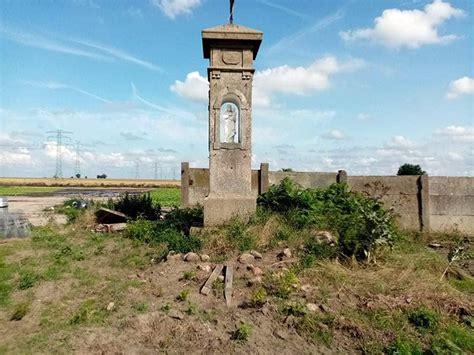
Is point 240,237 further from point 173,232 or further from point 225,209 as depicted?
point 173,232

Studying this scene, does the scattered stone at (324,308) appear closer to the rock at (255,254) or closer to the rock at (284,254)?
the rock at (284,254)

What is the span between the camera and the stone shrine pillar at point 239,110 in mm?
7980

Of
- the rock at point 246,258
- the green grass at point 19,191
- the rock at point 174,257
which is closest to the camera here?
the rock at point 246,258

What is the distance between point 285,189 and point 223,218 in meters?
2.17

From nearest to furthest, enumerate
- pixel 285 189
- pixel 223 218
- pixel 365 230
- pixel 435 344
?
pixel 435 344, pixel 365 230, pixel 223 218, pixel 285 189

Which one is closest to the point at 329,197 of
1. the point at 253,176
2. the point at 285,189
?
the point at 285,189

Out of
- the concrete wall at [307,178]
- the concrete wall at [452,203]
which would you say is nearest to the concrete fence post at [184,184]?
the concrete wall at [307,178]

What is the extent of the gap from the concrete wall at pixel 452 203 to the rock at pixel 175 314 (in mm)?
8634

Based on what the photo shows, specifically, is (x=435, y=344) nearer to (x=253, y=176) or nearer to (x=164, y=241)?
(x=164, y=241)

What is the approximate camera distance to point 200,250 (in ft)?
22.8

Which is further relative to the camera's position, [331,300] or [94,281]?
[94,281]

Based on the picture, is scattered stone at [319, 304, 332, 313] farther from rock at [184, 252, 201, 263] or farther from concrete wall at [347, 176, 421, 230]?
concrete wall at [347, 176, 421, 230]

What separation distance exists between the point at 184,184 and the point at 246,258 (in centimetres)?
570

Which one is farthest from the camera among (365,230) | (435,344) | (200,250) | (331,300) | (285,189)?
(285,189)
